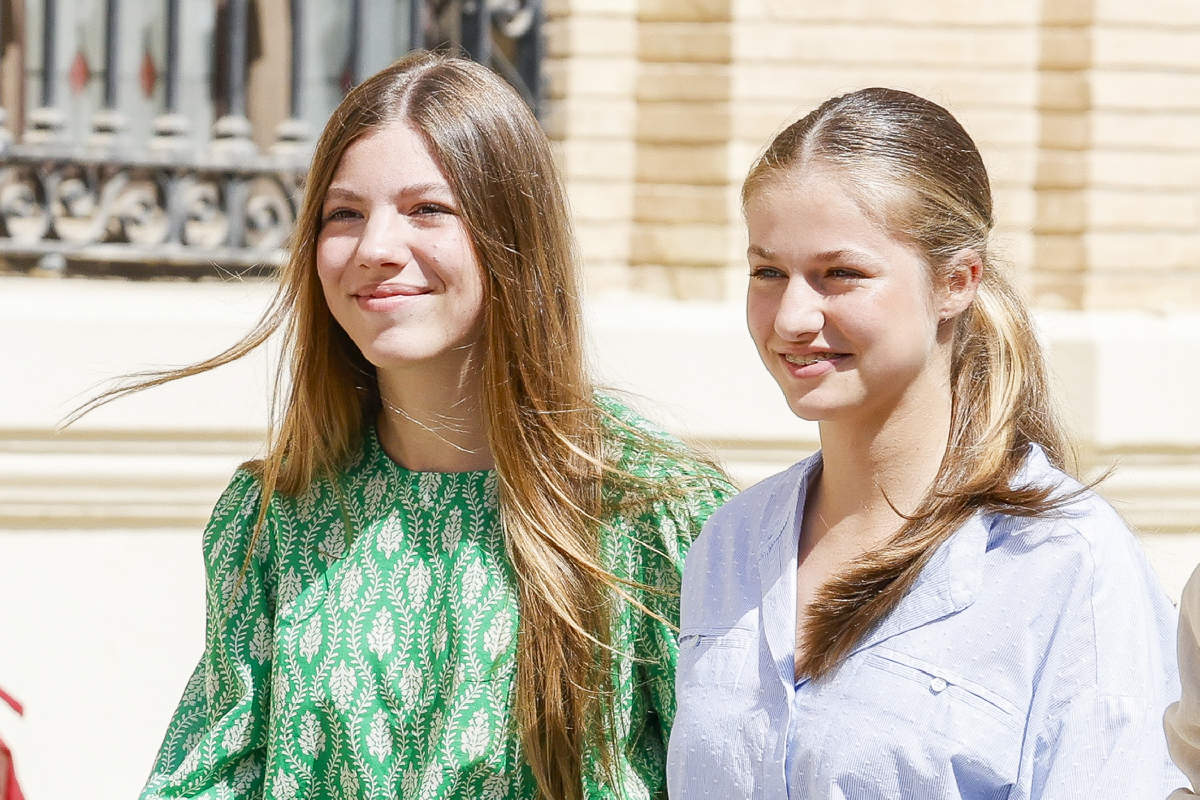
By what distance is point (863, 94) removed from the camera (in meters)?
1.70

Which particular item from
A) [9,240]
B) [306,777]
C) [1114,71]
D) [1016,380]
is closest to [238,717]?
[306,777]

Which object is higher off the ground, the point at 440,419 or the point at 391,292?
the point at 391,292

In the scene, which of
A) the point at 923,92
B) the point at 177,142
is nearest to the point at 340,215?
the point at 177,142

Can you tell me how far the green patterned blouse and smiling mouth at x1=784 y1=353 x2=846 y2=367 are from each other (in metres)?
0.53

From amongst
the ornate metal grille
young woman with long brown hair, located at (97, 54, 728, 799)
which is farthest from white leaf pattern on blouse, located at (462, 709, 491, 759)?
the ornate metal grille

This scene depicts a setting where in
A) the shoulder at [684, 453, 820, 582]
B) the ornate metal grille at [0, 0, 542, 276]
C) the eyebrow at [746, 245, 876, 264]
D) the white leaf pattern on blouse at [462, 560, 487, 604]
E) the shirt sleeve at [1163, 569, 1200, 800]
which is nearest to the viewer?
the shirt sleeve at [1163, 569, 1200, 800]

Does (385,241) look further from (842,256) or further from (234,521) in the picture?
(842,256)

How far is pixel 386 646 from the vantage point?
2053 mm

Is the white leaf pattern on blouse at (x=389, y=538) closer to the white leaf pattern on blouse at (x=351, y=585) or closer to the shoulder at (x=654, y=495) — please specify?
the white leaf pattern on blouse at (x=351, y=585)

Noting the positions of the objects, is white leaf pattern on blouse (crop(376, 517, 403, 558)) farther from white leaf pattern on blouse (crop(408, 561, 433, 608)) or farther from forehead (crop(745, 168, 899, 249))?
forehead (crop(745, 168, 899, 249))

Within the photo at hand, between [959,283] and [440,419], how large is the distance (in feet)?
2.70

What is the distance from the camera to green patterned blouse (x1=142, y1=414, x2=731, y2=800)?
201 centimetres

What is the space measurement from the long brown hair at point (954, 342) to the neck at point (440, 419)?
63cm

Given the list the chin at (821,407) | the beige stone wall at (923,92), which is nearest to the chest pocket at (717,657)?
the chin at (821,407)
